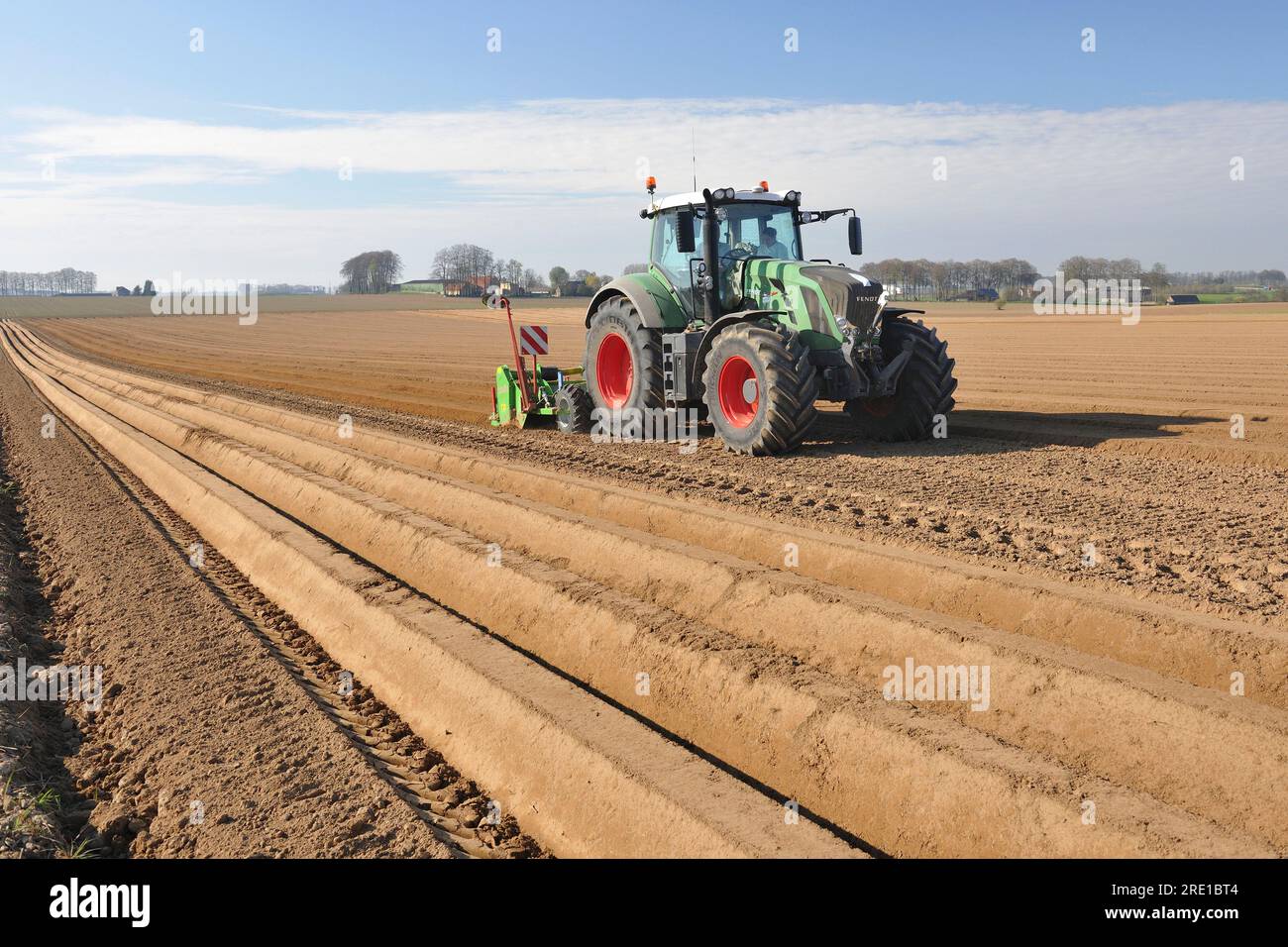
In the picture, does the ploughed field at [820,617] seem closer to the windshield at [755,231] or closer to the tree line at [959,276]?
the windshield at [755,231]

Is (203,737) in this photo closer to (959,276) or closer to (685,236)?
(685,236)

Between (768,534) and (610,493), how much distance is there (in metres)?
1.79

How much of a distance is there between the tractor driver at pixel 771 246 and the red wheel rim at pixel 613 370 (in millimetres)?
1823

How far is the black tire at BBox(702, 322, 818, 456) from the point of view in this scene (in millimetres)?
8500

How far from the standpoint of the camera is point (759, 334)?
28.6ft

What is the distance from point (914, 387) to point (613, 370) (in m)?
3.21

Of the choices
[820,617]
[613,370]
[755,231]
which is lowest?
[820,617]

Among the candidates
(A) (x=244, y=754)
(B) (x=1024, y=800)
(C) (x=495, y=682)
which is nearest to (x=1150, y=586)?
(B) (x=1024, y=800)

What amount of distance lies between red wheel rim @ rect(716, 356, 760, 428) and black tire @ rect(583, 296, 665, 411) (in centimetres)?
113

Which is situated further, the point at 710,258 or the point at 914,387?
the point at 710,258

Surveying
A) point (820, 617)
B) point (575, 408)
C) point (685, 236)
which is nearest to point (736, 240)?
point (685, 236)

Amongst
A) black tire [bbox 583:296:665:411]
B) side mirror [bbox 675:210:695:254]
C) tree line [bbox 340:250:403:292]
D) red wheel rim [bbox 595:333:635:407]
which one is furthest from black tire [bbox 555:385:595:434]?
tree line [bbox 340:250:403:292]
